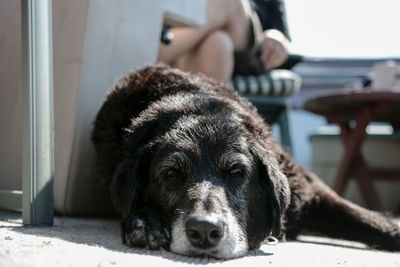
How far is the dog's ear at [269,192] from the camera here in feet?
7.80

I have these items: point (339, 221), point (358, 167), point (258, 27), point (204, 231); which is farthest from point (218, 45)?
point (204, 231)

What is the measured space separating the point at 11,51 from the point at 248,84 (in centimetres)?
240

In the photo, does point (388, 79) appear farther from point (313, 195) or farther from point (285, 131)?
point (313, 195)

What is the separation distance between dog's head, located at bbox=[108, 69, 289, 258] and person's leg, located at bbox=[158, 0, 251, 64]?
180 cm

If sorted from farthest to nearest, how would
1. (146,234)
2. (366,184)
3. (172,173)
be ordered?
(366,184) < (172,173) < (146,234)

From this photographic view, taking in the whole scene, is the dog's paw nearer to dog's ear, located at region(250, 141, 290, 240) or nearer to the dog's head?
the dog's head

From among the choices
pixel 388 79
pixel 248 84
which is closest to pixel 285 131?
pixel 248 84

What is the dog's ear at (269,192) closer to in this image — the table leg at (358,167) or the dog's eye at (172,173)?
the dog's eye at (172,173)

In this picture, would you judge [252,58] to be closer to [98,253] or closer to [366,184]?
[366,184]

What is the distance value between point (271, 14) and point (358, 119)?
1571 mm

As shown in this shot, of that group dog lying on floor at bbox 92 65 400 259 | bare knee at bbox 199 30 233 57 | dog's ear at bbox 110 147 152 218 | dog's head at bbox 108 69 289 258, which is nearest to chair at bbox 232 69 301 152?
bare knee at bbox 199 30 233 57

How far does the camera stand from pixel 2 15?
3.11m

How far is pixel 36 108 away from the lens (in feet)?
7.43

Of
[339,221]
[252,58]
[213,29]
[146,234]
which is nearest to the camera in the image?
[146,234]
